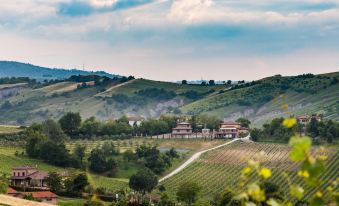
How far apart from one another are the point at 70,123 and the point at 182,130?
27510 millimetres

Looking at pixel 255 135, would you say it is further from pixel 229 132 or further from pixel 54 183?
pixel 54 183

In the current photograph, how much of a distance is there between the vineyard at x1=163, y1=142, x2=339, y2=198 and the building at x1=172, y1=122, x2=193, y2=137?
19.8 m

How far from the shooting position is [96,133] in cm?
16300

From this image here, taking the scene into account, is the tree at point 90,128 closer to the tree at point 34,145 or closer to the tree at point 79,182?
the tree at point 34,145

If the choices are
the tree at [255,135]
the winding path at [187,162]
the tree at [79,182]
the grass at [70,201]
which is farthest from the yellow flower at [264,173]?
the tree at [255,135]

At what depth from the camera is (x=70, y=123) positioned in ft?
523

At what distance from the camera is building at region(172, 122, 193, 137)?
559 feet

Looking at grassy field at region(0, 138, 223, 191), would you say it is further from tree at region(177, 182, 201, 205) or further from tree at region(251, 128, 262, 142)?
tree at region(177, 182, 201, 205)

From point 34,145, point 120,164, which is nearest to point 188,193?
point 120,164

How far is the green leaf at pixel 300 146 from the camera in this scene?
6.16 m

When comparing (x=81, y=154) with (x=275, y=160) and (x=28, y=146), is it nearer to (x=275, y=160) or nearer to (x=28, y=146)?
(x=28, y=146)

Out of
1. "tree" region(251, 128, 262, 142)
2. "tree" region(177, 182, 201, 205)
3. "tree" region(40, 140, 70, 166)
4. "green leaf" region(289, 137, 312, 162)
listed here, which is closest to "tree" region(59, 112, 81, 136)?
"tree" region(40, 140, 70, 166)

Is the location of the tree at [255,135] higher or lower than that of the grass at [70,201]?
higher

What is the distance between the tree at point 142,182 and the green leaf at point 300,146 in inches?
4051
